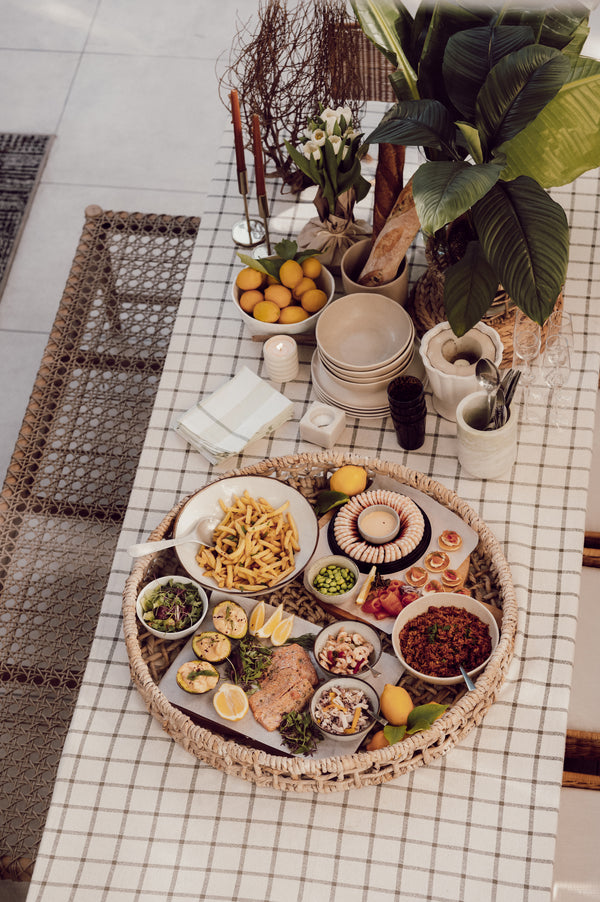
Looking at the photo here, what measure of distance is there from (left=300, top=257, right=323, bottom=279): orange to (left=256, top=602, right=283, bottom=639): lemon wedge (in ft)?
2.72

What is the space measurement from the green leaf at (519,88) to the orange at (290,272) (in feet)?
1.96

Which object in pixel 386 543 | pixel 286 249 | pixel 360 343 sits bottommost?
pixel 386 543

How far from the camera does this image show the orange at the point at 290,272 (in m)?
2.18

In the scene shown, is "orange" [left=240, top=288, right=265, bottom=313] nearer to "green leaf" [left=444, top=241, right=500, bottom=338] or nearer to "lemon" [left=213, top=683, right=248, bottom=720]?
"green leaf" [left=444, top=241, right=500, bottom=338]

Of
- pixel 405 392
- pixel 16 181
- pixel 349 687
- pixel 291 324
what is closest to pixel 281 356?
pixel 291 324

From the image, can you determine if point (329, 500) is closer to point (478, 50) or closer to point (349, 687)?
point (349, 687)

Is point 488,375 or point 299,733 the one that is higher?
point 488,375

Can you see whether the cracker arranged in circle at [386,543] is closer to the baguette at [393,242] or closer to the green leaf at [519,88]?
the baguette at [393,242]

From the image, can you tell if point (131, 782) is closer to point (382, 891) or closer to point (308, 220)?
point (382, 891)

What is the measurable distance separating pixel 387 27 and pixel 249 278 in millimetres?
620

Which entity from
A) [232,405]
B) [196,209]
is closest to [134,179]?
[196,209]

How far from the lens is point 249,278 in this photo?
2182 mm

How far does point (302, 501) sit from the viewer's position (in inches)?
75.3

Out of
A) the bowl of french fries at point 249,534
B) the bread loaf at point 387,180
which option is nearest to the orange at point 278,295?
the bread loaf at point 387,180
